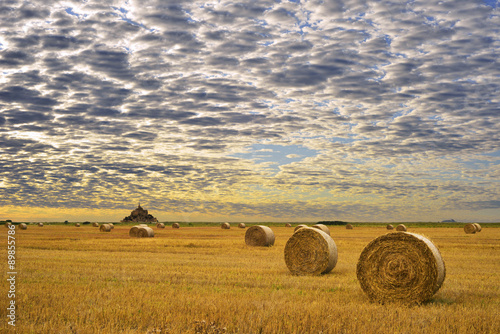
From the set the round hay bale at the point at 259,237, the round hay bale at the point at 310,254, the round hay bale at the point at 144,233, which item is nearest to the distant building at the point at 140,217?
the round hay bale at the point at 144,233

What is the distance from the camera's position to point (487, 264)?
1967 centimetres

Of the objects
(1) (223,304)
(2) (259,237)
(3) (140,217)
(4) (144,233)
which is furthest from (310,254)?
(3) (140,217)

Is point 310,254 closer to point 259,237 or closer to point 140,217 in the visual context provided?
point 259,237

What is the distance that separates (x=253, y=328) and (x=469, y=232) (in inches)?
2083

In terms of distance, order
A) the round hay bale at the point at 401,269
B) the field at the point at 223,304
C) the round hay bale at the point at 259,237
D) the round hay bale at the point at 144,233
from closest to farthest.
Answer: the field at the point at 223,304, the round hay bale at the point at 401,269, the round hay bale at the point at 259,237, the round hay bale at the point at 144,233

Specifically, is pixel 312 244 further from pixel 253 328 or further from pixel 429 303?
pixel 253 328

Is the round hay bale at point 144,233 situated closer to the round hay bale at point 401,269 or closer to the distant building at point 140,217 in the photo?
the round hay bale at point 401,269

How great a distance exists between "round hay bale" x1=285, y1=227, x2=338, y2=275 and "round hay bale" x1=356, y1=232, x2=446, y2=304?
4.40 m

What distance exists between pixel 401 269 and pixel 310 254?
18.6ft

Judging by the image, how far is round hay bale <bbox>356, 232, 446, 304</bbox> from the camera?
11406 millimetres

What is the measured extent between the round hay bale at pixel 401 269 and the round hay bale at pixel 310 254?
440 centimetres

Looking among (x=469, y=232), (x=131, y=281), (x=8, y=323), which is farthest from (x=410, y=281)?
(x=469, y=232)

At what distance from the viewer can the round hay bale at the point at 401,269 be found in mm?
11406

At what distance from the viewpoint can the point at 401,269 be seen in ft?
38.9
